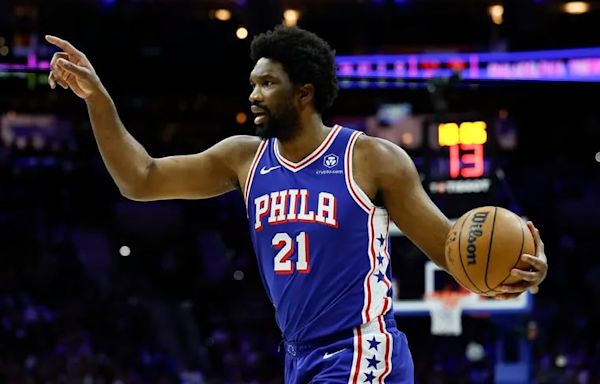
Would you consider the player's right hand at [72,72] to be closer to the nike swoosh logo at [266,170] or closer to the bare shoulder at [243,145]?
the bare shoulder at [243,145]

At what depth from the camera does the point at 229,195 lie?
65.0 feet

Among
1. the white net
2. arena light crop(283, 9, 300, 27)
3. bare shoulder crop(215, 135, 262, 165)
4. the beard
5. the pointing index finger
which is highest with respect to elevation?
arena light crop(283, 9, 300, 27)

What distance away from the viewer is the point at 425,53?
16172mm

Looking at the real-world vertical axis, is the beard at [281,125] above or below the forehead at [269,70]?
below

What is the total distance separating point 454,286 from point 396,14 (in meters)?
6.75

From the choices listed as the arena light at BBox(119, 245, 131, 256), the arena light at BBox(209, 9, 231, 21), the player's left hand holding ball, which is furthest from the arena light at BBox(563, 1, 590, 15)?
the player's left hand holding ball

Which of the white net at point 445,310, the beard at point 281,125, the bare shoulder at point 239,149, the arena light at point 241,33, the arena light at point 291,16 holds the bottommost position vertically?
Result: the white net at point 445,310

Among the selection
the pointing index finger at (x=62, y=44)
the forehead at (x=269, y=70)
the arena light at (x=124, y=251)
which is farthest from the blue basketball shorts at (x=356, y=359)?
the arena light at (x=124, y=251)

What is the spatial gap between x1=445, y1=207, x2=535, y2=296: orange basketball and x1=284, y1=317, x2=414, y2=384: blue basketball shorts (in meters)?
0.36

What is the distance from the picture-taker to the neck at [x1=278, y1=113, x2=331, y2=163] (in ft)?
A: 12.7

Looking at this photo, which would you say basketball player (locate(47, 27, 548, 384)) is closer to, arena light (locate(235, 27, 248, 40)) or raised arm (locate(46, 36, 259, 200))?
raised arm (locate(46, 36, 259, 200))

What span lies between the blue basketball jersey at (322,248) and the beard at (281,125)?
0.14 m

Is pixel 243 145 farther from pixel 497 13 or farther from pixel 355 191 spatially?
pixel 497 13

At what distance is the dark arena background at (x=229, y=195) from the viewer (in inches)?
608
